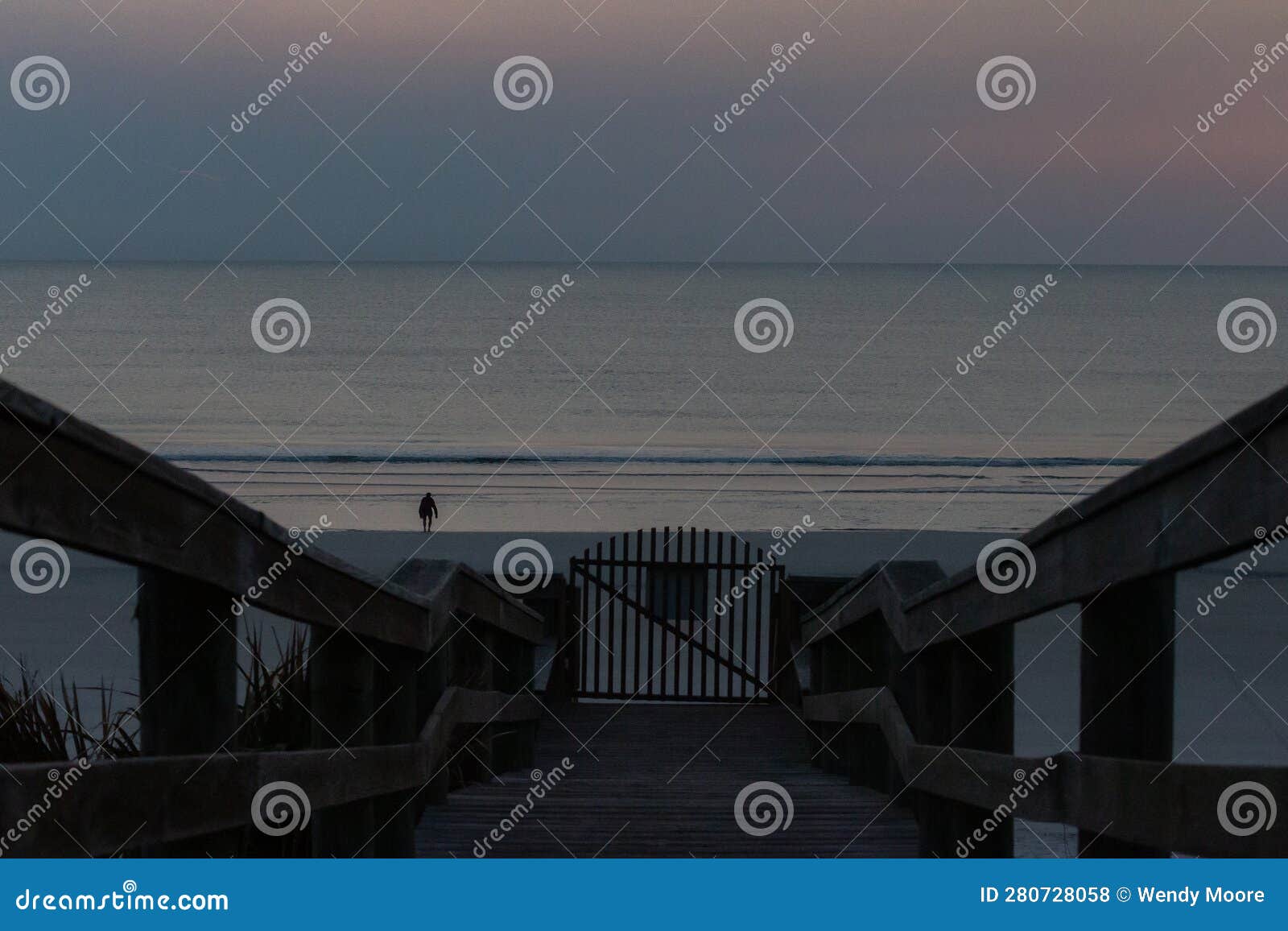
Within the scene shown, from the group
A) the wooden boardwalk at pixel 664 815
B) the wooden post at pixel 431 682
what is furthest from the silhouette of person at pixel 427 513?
the wooden post at pixel 431 682

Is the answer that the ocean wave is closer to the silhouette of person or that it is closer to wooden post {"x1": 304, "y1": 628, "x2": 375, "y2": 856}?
the silhouette of person

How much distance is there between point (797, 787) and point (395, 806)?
264 centimetres

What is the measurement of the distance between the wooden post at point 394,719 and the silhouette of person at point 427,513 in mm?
18356

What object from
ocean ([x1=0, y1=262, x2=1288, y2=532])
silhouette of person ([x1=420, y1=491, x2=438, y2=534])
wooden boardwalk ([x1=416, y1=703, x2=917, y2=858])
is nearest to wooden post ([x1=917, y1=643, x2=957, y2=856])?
wooden boardwalk ([x1=416, y1=703, x2=917, y2=858])

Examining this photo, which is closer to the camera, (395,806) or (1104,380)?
(395,806)

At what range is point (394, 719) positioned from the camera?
15.3ft

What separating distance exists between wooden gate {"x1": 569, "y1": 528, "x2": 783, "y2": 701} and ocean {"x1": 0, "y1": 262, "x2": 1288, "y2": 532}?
265 centimetres

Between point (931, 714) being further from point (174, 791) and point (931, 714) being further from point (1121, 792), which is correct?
point (174, 791)

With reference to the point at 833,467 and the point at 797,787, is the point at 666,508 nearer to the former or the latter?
the point at 833,467

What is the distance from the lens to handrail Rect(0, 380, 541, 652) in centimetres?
210

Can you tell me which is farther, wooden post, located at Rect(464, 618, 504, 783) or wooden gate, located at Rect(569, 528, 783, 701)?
wooden gate, located at Rect(569, 528, 783, 701)

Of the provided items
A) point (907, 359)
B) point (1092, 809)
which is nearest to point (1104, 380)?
point (907, 359)

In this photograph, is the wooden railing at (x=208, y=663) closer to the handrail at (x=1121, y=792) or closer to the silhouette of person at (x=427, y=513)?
the handrail at (x=1121, y=792)

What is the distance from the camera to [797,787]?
6.80 m
